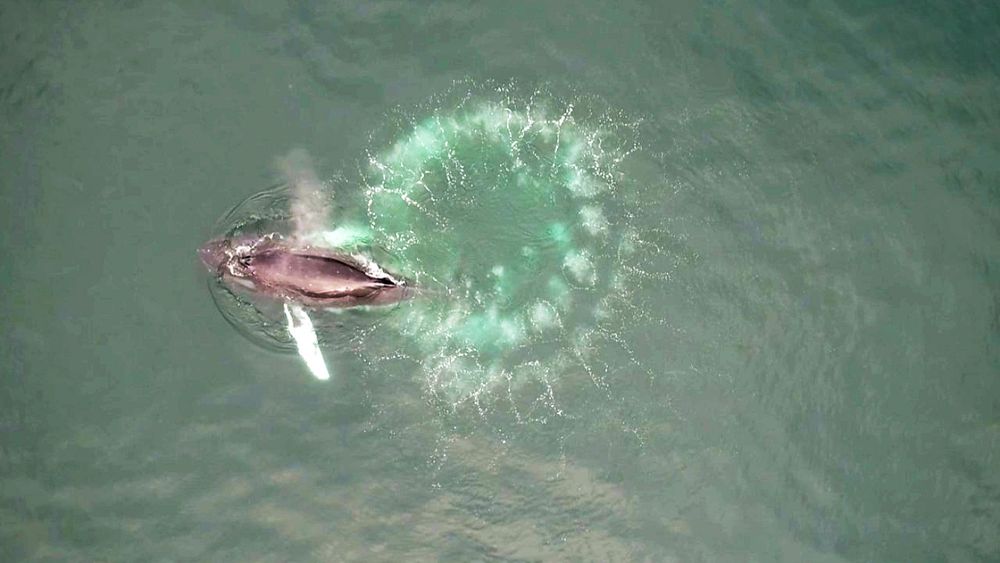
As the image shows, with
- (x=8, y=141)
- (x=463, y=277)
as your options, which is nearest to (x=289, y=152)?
(x=463, y=277)

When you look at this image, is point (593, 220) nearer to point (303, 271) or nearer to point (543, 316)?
point (543, 316)

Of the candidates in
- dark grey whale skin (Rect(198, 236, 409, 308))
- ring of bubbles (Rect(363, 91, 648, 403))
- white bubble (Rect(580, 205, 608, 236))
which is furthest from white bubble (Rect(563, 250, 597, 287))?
dark grey whale skin (Rect(198, 236, 409, 308))

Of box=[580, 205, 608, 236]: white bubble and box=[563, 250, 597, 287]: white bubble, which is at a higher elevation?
box=[580, 205, 608, 236]: white bubble

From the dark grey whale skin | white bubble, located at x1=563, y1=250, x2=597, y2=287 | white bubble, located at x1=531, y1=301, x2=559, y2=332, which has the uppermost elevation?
the dark grey whale skin

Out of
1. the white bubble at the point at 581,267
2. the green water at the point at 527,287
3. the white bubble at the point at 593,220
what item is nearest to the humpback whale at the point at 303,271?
the green water at the point at 527,287

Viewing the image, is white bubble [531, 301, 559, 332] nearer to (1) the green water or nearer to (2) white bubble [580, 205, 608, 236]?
(1) the green water

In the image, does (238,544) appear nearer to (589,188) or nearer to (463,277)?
(463,277)

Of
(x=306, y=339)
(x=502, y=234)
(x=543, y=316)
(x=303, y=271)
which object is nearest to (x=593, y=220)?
(x=502, y=234)
